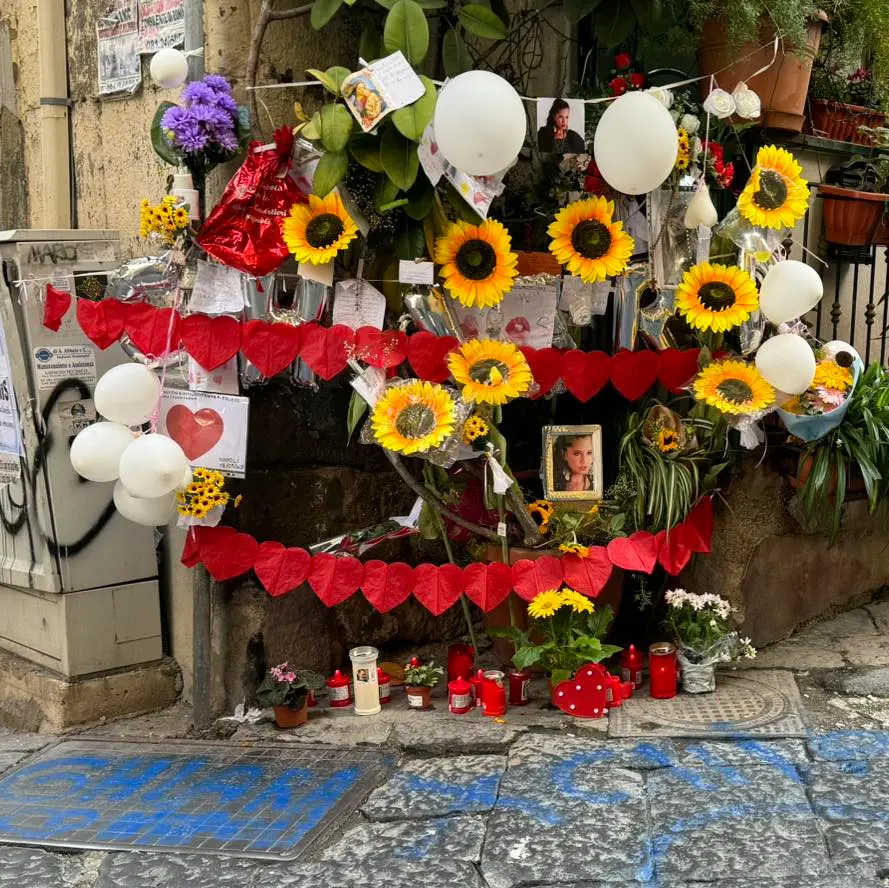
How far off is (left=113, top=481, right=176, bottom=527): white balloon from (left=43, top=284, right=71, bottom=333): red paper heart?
2.14 ft

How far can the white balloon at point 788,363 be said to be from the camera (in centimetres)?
411

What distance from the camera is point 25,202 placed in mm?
5410

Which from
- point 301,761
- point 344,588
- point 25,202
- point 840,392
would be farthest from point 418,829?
point 25,202

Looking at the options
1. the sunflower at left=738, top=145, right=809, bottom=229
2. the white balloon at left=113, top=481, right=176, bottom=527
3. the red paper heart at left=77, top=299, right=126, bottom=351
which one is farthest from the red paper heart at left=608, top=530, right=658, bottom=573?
the red paper heart at left=77, top=299, right=126, bottom=351

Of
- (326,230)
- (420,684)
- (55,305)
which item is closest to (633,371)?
(326,230)

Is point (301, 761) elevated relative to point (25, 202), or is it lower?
lower

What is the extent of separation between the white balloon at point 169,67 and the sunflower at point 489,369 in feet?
4.43

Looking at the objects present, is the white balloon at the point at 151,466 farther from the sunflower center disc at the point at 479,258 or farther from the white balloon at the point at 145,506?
the sunflower center disc at the point at 479,258

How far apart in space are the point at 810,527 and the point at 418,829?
2223 mm

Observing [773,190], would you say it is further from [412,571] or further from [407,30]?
[412,571]

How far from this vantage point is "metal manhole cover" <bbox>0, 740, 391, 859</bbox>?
3.69 m

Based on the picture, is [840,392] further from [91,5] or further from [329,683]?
[91,5]

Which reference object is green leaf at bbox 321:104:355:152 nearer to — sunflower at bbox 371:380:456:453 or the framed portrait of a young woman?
sunflower at bbox 371:380:456:453

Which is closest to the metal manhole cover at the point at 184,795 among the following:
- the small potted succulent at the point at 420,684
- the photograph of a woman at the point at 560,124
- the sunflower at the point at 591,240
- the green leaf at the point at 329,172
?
the small potted succulent at the point at 420,684
